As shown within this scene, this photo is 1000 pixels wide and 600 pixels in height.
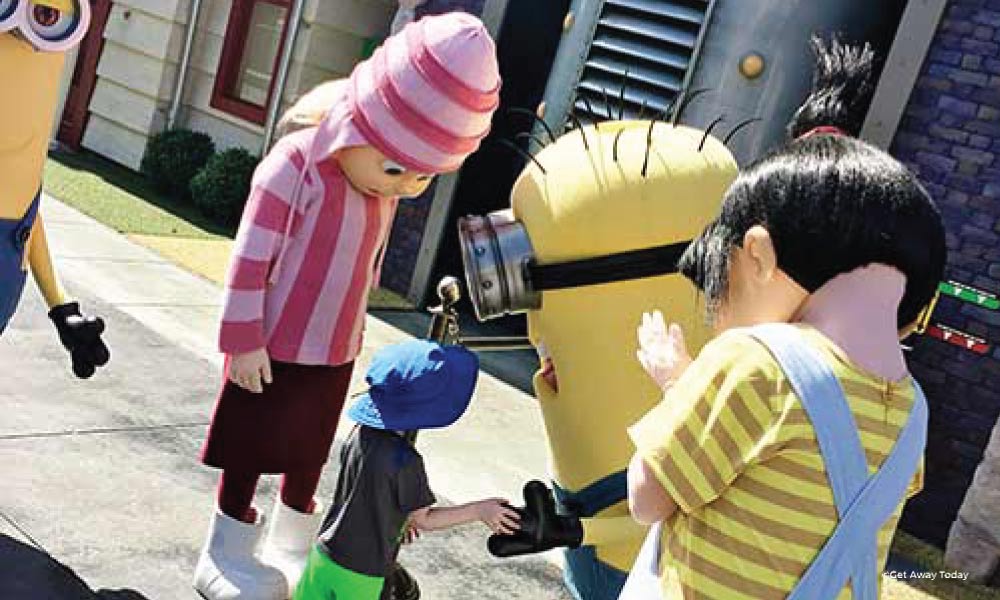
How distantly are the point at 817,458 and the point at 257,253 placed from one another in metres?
1.54

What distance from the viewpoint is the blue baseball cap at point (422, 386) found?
2145 mm

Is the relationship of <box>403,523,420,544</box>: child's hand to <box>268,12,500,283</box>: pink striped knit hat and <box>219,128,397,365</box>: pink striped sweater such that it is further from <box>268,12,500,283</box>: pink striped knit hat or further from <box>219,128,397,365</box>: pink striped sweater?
<box>268,12,500,283</box>: pink striped knit hat

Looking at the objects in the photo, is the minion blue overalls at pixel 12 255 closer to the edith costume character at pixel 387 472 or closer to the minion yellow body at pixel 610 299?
the edith costume character at pixel 387 472

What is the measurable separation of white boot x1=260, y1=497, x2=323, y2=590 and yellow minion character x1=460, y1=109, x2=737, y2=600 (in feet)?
3.50

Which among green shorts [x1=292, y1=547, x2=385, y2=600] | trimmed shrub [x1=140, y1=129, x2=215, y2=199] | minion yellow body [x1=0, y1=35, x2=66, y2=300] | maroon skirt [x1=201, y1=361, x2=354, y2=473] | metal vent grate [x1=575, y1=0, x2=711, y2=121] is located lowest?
trimmed shrub [x1=140, y1=129, x2=215, y2=199]

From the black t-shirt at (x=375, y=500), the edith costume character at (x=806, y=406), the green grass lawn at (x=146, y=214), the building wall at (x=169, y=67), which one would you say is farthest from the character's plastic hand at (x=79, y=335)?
the building wall at (x=169, y=67)

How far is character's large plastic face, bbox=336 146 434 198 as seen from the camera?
99.7 inches

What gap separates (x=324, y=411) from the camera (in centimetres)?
279

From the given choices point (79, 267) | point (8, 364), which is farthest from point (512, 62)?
point (8, 364)

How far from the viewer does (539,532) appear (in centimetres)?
198

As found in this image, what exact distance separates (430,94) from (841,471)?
4.51 feet

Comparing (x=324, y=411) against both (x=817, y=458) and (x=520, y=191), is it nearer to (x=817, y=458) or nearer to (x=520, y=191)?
(x=520, y=191)

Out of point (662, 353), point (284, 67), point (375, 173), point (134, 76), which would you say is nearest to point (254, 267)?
point (375, 173)
